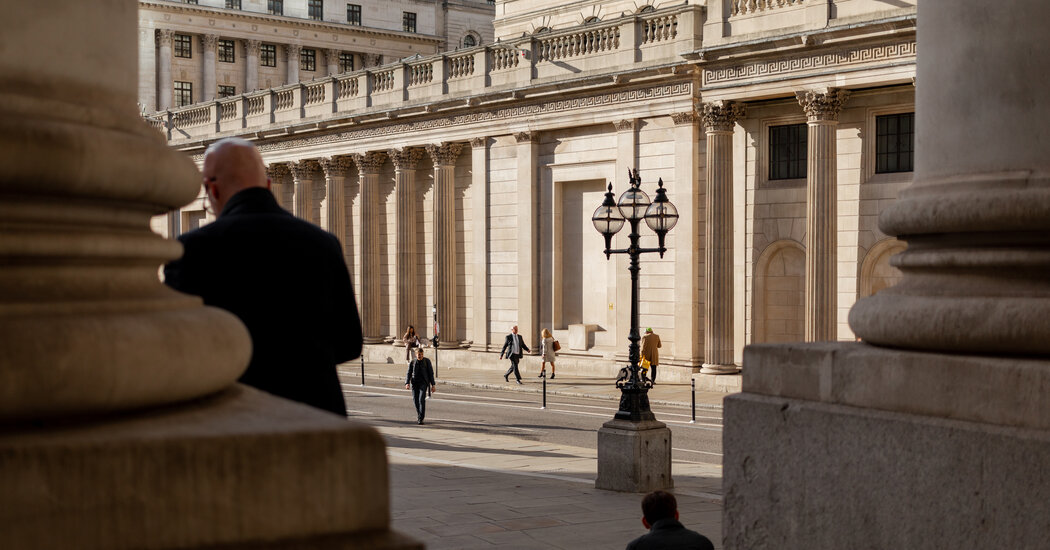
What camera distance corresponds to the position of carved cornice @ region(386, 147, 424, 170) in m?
48.2

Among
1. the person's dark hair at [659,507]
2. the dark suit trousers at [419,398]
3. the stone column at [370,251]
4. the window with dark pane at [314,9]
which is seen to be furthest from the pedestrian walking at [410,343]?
the window with dark pane at [314,9]

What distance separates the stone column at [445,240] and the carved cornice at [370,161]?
169 inches

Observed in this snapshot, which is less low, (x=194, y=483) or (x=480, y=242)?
(x=480, y=242)

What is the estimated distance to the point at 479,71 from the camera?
146ft

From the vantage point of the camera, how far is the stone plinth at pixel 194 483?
93.4 inches

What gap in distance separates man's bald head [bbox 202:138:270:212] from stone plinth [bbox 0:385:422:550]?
55.7 inches

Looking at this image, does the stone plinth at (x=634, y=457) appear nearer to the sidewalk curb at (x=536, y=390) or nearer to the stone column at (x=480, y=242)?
the sidewalk curb at (x=536, y=390)

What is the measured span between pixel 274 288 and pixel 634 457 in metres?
13.5

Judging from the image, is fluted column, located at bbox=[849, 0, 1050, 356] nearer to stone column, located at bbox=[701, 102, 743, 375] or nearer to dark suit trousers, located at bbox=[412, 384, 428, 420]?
dark suit trousers, located at bbox=[412, 384, 428, 420]

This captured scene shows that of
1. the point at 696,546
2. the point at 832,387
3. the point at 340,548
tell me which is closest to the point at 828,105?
the point at 696,546

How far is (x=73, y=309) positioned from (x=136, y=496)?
46 centimetres

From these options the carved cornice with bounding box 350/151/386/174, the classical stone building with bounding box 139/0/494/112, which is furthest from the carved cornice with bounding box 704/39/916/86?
the classical stone building with bounding box 139/0/494/112

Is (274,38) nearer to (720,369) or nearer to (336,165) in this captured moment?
(336,165)

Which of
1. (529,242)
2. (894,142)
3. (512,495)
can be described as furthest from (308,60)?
(512,495)
